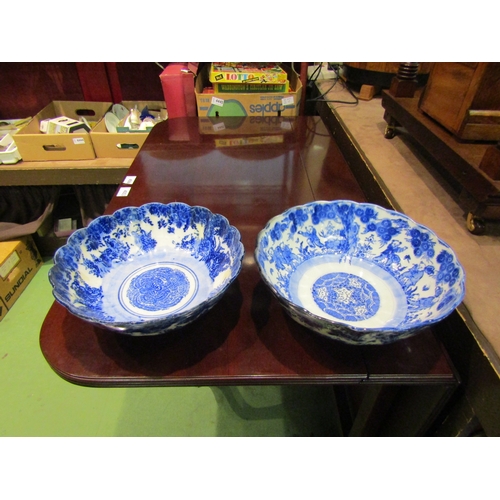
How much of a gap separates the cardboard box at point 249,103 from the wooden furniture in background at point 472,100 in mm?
749

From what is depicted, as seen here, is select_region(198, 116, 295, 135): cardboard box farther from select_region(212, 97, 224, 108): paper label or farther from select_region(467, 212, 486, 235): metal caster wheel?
select_region(467, 212, 486, 235): metal caster wheel

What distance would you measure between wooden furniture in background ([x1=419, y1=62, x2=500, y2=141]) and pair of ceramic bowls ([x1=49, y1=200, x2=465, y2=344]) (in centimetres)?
37

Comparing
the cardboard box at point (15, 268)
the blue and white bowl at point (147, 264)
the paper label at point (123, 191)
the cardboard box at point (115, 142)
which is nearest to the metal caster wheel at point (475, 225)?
the blue and white bowl at point (147, 264)

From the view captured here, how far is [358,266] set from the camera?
0.77m

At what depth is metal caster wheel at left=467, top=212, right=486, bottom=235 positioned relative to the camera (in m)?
0.81

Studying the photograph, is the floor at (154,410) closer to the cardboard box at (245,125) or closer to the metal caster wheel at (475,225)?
the metal caster wheel at (475,225)

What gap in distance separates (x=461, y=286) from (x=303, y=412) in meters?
0.96

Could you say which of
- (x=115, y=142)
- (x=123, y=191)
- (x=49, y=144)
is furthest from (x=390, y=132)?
(x=49, y=144)

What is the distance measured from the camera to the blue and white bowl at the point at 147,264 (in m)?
0.65

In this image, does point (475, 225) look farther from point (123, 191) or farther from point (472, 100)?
point (123, 191)

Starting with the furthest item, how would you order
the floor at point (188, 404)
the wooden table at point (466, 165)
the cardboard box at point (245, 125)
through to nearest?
1. the cardboard box at point (245, 125)
2. the floor at point (188, 404)
3. the wooden table at point (466, 165)

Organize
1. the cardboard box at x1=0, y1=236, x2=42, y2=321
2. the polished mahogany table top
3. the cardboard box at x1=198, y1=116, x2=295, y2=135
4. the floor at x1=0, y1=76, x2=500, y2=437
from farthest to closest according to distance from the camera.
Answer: the cardboard box at x1=0, y1=236, x2=42, y2=321
the cardboard box at x1=198, y1=116, x2=295, y2=135
the floor at x1=0, y1=76, x2=500, y2=437
the polished mahogany table top

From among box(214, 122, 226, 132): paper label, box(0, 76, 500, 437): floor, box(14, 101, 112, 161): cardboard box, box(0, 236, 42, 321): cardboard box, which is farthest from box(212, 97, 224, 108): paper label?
box(0, 236, 42, 321): cardboard box

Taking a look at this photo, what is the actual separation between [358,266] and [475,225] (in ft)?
1.07
